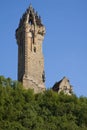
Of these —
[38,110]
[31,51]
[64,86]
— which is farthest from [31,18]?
[38,110]

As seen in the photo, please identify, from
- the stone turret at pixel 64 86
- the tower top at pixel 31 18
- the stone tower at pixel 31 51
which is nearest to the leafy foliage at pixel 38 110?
the stone turret at pixel 64 86

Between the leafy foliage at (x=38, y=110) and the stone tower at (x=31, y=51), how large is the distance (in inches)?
441

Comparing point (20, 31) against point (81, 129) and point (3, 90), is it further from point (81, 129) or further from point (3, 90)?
point (81, 129)

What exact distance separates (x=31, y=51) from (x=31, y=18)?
24.0ft

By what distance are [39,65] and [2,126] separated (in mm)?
28257

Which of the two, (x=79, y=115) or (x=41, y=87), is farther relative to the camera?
(x=41, y=87)

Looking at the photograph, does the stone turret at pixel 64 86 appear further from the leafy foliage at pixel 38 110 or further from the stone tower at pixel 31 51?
the leafy foliage at pixel 38 110

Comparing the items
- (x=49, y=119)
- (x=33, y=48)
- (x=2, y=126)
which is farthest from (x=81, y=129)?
(x=33, y=48)

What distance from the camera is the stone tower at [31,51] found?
89438mm

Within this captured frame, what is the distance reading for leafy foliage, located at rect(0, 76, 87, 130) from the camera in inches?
2672

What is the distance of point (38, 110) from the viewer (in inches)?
2837

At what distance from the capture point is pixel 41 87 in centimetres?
8950

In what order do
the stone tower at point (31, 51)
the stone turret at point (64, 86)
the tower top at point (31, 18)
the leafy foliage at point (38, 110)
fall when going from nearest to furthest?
the leafy foliage at point (38, 110) < the stone turret at point (64, 86) < the stone tower at point (31, 51) < the tower top at point (31, 18)

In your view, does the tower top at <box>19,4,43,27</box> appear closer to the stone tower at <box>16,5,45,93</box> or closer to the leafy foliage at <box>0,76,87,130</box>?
the stone tower at <box>16,5,45,93</box>
